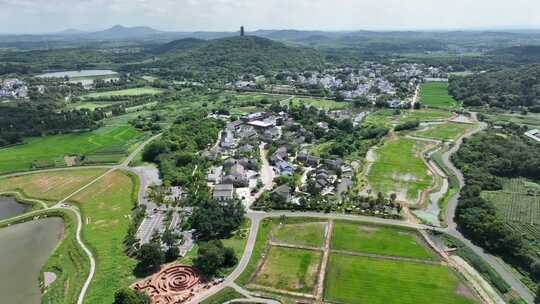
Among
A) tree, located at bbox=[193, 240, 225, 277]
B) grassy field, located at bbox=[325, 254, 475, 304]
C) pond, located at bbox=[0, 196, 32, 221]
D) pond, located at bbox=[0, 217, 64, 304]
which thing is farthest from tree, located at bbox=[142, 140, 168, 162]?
grassy field, located at bbox=[325, 254, 475, 304]

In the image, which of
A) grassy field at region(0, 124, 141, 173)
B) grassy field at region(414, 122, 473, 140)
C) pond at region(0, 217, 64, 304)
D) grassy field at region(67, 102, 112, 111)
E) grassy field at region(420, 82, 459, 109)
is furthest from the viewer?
grassy field at region(67, 102, 112, 111)

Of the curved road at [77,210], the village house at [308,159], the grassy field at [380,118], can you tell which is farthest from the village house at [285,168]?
the grassy field at [380,118]

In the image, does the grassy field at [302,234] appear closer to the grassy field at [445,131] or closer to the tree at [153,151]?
the tree at [153,151]

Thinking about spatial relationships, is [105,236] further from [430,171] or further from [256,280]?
[430,171]

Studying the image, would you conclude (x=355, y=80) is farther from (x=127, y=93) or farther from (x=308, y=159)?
Answer: (x=308, y=159)

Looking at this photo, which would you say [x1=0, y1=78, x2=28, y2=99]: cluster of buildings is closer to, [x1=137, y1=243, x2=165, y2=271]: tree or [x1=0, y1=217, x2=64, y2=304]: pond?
[x1=0, y1=217, x2=64, y2=304]: pond
